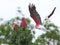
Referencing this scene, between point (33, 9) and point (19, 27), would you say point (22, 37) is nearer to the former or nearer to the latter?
point (19, 27)

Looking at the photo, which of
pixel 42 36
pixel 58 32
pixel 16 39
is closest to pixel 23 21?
pixel 16 39

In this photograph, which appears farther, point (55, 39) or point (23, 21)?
point (55, 39)

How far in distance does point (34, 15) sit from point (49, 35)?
7260 mm

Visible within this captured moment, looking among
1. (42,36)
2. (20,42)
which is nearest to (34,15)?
(20,42)

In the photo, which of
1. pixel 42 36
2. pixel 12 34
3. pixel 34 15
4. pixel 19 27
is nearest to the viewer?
pixel 34 15

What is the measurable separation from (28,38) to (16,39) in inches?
6.6

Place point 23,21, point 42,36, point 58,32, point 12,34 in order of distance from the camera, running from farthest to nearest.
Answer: point 58,32
point 42,36
point 12,34
point 23,21

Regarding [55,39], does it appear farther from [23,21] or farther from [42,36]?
[23,21]

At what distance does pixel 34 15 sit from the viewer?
113 inches

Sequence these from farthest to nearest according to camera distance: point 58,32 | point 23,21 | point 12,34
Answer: point 58,32, point 12,34, point 23,21

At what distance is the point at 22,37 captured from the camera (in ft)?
11.7

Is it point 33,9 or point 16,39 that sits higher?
point 33,9

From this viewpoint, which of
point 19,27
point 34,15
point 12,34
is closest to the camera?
point 34,15

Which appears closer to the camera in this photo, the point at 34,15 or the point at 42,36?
the point at 34,15
